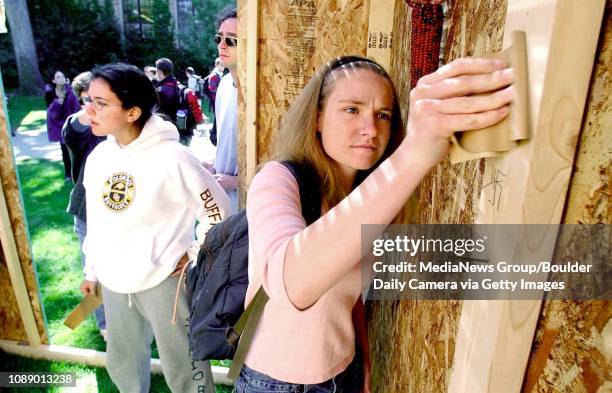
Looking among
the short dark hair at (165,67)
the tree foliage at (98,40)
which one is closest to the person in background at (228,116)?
the short dark hair at (165,67)

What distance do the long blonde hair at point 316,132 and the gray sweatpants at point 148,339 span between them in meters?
1.47

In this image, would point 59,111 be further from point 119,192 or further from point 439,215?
point 439,215

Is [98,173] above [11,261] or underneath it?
above

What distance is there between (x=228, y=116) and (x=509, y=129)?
10.3 ft

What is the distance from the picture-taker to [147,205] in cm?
242

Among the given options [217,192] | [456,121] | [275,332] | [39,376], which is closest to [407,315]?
[275,332]

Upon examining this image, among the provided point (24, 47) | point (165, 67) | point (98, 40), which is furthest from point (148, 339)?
point (98, 40)

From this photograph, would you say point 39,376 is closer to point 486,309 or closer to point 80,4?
point 486,309

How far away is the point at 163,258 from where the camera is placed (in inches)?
98.1

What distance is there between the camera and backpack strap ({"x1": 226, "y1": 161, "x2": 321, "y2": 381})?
1.27 meters

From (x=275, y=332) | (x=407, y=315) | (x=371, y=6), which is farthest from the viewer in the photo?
(x=371, y=6)

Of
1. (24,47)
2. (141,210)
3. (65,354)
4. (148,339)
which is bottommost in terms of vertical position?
(65,354)

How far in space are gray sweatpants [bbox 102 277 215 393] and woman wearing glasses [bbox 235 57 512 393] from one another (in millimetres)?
1043

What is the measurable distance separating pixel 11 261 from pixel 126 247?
1440 mm
